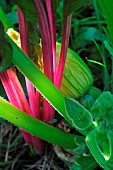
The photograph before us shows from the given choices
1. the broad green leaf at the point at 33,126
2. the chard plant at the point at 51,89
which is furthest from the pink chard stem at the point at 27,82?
the broad green leaf at the point at 33,126

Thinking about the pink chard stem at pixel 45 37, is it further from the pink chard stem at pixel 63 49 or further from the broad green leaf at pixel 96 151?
the broad green leaf at pixel 96 151

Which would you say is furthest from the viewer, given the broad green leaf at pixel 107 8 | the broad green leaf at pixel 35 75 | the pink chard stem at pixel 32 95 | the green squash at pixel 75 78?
the green squash at pixel 75 78

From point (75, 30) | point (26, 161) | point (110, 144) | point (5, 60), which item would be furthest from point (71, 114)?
point (75, 30)

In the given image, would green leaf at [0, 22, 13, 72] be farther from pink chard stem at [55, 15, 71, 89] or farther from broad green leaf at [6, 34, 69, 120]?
pink chard stem at [55, 15, 71, 89]

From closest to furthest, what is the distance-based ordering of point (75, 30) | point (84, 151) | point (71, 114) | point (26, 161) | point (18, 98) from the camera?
point (71, 114)
point (84, 151)
point (18, 98)
point (26, 161)
point (75, 30)

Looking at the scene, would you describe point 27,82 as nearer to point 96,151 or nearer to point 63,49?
point 63,49

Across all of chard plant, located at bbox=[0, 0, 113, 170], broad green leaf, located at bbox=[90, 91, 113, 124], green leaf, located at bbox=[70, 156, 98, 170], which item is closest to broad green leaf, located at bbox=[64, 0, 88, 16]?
chard plant, located at bbox=[0, 0, 113, 170]

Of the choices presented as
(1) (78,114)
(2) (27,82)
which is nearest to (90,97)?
(2) (27,82)

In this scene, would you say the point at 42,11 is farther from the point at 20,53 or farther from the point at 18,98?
the point at 18,98
